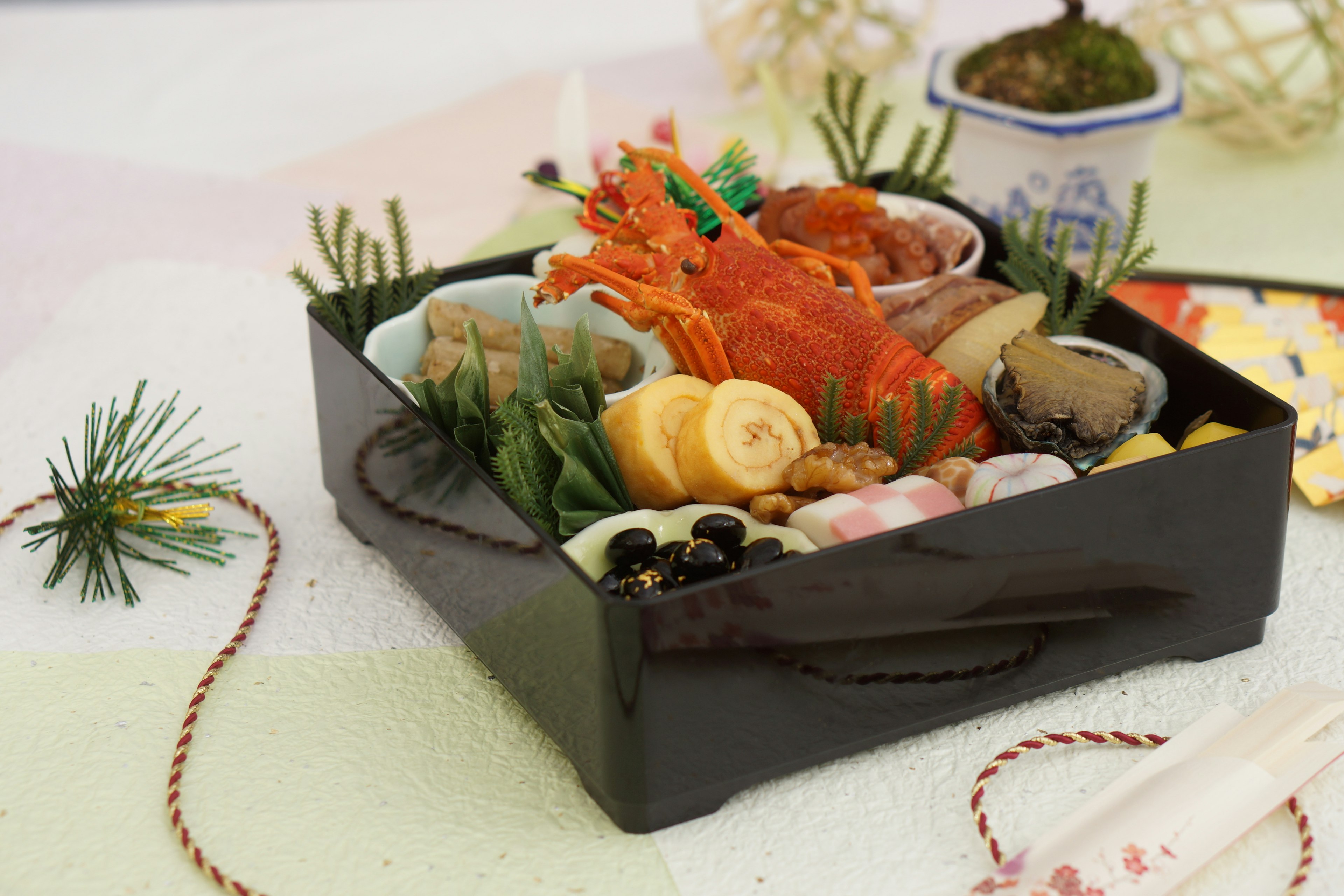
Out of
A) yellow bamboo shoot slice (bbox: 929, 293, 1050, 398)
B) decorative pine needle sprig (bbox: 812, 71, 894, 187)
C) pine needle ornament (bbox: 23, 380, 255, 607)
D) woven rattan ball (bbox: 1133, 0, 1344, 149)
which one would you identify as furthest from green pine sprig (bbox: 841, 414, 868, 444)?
woven rattan ball (bbox: 1133, 0, 1344, 149)

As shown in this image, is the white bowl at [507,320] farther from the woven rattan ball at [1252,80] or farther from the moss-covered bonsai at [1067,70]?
the woven rattan ball at [1252,80]

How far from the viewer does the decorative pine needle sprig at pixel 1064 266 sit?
1088 millimetres

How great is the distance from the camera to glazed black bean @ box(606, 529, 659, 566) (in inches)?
33.4

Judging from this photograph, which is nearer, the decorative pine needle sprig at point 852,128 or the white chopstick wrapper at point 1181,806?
the white chopstick wrapper at point 1181,806

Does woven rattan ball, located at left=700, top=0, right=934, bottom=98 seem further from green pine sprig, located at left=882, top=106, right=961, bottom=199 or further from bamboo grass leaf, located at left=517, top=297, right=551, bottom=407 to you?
bamboo grass leaf, located at left=517, top=297, right=551, bottom=407

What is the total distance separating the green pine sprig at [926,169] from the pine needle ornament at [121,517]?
72 centimetres

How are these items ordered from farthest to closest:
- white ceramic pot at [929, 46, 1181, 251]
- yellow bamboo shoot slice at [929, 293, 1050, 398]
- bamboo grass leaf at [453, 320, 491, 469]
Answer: white ceramic pot at [929, 46, 1181, 251] → yellow bamboo shoot slice at [929, 293, 1050, 398] → bamboo grass leaf at [453, 320, 491, 469]

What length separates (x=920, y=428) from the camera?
928 mm

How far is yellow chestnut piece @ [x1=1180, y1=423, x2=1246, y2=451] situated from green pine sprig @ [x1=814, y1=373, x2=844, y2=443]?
0.25 metres

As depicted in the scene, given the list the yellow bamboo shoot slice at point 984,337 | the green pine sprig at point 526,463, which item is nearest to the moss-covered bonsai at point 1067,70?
the yellow bamboo shoot slice at point 984,337

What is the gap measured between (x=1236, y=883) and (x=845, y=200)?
26.8 inches

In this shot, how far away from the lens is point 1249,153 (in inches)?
78.7

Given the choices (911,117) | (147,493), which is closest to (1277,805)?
(147,493)

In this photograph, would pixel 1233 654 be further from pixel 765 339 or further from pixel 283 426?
pixel 283 426
